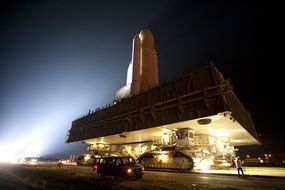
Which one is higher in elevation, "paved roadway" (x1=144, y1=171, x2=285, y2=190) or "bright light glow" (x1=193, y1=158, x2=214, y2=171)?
"bright light glow" (x1=193, y1=158, x2=214, y2=171)

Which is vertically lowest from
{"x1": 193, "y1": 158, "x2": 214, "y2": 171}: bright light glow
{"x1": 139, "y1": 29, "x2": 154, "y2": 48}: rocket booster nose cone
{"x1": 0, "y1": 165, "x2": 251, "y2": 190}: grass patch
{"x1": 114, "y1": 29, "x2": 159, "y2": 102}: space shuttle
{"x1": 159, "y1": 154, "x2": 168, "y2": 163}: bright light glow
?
{"x1": 0, "y1": 165, "x2": 251, "y2": 190}: grass patch

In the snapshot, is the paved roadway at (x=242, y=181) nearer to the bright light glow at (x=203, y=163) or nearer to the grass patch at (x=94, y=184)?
the grass patch at (x=94, y=184)

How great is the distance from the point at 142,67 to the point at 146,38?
8.88 metres

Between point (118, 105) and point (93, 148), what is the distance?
62.0 ft

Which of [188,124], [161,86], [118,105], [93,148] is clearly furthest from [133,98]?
[93,148]

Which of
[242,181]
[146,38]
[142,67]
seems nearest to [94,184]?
[242,181]

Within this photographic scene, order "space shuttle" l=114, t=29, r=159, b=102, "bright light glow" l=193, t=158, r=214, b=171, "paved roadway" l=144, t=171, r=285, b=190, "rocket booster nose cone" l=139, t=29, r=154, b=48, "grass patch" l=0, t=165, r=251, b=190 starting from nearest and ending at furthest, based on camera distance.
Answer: "grass patch" l=0, t=165, r=251, b=190 < "paved roadway" l=144, t=171, r=285, b=190 < "bright light glow" l=193, t=158, r=214, b=171 < "space shuttle" l=114, t=29, r=159, b=102 < "rocket booster nose cone" l=139, t=29, r=154, b=48

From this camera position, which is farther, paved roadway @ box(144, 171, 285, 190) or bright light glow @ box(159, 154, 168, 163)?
bright light glow @ box(159, 154, 168, 163)

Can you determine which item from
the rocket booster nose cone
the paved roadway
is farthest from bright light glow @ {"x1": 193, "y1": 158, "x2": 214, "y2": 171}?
the rocket booster nose cone

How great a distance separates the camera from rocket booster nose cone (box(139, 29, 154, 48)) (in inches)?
1765

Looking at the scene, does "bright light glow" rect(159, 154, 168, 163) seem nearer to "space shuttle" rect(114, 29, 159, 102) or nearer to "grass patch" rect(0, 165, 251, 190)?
"grass patch" rect(0, 165, 251, 190)

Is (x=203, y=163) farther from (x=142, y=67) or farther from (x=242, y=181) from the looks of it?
(x=142, y=67)

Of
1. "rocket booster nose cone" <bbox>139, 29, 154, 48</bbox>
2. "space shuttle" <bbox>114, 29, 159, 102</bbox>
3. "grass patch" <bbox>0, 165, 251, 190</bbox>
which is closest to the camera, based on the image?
"grass patch" <bbox>0, 165, 251, 190</bbox>

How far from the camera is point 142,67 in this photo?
42.0m
